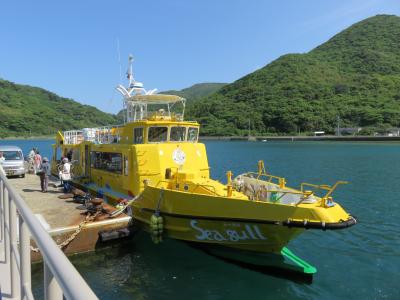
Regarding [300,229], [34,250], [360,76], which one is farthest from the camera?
[360,76]

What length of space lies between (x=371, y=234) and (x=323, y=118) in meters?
131

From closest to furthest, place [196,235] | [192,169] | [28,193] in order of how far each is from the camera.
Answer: [196,235]
[192,169]
[28,193]

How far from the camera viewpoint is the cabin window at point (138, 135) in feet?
42.9

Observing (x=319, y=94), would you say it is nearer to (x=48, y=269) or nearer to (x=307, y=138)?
(x=307, y=138)

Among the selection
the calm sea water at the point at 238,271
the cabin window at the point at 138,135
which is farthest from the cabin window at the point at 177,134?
the calm sea water at the point at 238,271

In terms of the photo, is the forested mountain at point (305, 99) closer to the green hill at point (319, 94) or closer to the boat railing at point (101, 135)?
the green hill at point (319, 94)

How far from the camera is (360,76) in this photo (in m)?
159

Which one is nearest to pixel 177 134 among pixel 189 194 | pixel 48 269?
pixel 189 194

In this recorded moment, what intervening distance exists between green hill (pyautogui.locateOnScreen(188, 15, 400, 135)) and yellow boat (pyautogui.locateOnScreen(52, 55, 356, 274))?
119263 millimetres

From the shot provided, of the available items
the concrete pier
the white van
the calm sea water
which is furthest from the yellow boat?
the white van

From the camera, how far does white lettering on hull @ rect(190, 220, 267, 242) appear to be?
31.7 ft

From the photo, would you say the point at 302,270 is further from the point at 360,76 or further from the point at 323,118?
the point at 360,76

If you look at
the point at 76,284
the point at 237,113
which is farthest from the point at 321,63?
the point at 76,284

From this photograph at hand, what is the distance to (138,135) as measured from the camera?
13266 millimetres
